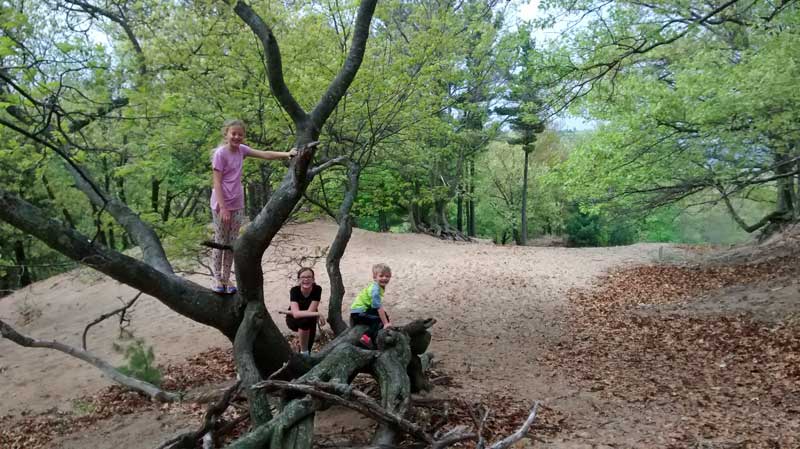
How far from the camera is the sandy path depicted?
7.21 metres

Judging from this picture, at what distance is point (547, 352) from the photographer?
7.50m

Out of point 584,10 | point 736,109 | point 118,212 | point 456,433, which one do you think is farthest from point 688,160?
point 118,212

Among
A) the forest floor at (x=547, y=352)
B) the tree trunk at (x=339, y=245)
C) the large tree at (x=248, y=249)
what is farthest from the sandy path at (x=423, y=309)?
the large tree at (x=248, y=249)

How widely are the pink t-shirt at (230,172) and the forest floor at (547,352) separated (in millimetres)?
2036

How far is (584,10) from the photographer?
25.2 feet

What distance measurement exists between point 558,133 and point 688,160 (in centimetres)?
2331

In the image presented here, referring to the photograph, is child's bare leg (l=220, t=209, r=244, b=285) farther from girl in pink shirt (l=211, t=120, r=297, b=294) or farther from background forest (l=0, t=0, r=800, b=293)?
background forest (l=0, t=0, r=800, b=293)

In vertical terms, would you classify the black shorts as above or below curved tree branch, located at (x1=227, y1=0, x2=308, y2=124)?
below

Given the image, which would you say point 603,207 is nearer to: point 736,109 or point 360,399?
point 736,109

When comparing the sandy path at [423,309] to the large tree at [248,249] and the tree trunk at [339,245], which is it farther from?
the large tree at [248,249]

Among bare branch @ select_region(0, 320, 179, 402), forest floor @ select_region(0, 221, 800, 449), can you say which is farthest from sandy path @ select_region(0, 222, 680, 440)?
bare branch @ select_region(0, 320, 179, 402)

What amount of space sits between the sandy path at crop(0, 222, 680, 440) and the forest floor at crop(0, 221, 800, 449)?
0.15ft

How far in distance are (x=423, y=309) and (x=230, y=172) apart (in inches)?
285

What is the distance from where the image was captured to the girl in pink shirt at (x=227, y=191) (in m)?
3.74
